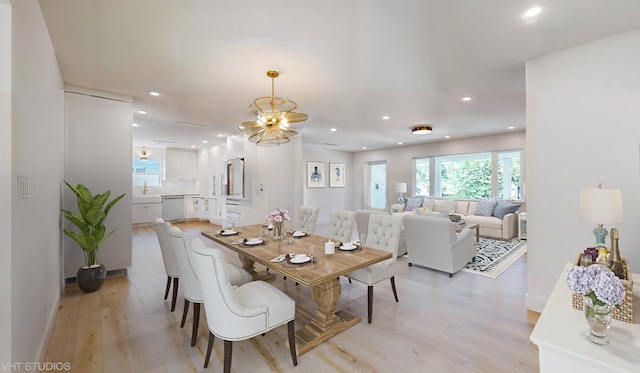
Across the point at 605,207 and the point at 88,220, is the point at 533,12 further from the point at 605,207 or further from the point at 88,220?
the point at 88,220

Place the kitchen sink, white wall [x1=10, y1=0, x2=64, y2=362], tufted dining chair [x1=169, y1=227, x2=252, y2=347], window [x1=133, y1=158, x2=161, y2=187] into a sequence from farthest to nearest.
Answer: window [x1=133, y1=158, x2=161, y2=187] → the kitchen sink → tufted dining chair [x1=169, y1=227, x2=252, y2=347] → white wall [x1=10, y1=0, x2=64, y2=362]

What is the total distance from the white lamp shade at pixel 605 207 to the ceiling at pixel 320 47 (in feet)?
4.30

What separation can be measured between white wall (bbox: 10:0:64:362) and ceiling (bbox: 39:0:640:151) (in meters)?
0.35

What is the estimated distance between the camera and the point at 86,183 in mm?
3459

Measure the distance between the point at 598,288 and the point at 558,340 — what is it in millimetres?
258

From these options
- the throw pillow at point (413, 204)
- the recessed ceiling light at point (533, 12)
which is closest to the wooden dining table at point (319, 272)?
the recessed ceiling light at point (533, 12)

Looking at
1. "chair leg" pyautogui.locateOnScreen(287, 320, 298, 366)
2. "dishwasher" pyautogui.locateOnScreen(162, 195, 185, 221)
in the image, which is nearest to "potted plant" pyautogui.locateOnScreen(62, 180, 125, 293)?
"chair leg" pyautogui.locateOnScreen(287, 320, 298, 366)

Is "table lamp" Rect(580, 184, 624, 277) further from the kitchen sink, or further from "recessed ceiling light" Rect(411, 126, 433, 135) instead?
the kitchen sink

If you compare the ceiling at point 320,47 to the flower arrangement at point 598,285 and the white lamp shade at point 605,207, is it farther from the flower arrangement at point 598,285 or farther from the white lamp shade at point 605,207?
the flower arrangement at point 598,285

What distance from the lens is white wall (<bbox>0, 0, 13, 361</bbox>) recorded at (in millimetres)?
1346

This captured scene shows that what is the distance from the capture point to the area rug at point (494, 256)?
153 inches

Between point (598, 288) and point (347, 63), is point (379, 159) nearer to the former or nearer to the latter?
point (347, 63)

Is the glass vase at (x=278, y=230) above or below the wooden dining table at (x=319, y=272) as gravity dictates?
above

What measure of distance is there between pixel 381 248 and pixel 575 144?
2.10 m
